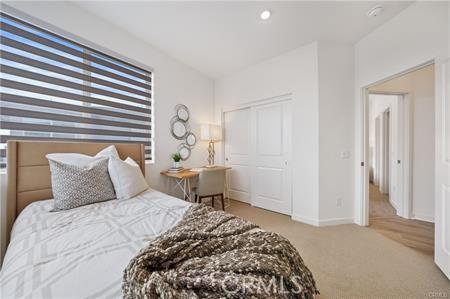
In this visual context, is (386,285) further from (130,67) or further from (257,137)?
(130,67)

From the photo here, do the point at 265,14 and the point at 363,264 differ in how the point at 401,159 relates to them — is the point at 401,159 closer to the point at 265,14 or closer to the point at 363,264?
the point at 363,264

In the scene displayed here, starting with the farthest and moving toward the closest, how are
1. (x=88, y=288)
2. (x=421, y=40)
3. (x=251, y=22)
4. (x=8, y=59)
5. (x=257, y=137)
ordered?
1. (x=257, y=137)
2. (x=251, y=22)
3. (x=421, y=40)
4. (x=8, y=59)
5. (x=88, y=288)

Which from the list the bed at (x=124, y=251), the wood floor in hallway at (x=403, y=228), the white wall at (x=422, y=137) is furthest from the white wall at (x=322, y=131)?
the bed at (x=124, y=251)

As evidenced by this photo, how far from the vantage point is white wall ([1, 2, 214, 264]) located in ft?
6.24

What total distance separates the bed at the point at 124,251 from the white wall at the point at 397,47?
2.30 meters

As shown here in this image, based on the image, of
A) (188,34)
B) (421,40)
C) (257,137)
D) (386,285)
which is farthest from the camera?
(257,137)

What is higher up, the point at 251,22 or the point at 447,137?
the point at 251,22

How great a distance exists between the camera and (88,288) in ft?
2.00

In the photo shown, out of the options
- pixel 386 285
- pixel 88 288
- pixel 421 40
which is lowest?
pixel 386 285

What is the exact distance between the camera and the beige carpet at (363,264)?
1.43 meters

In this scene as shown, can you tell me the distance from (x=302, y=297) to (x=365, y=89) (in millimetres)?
2906

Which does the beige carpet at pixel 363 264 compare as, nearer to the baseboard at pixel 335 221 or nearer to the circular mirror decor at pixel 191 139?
the baseboard at pixel 335 221

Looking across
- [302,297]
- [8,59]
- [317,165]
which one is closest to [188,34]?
[8,59]

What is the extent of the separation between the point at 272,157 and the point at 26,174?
123 inches
